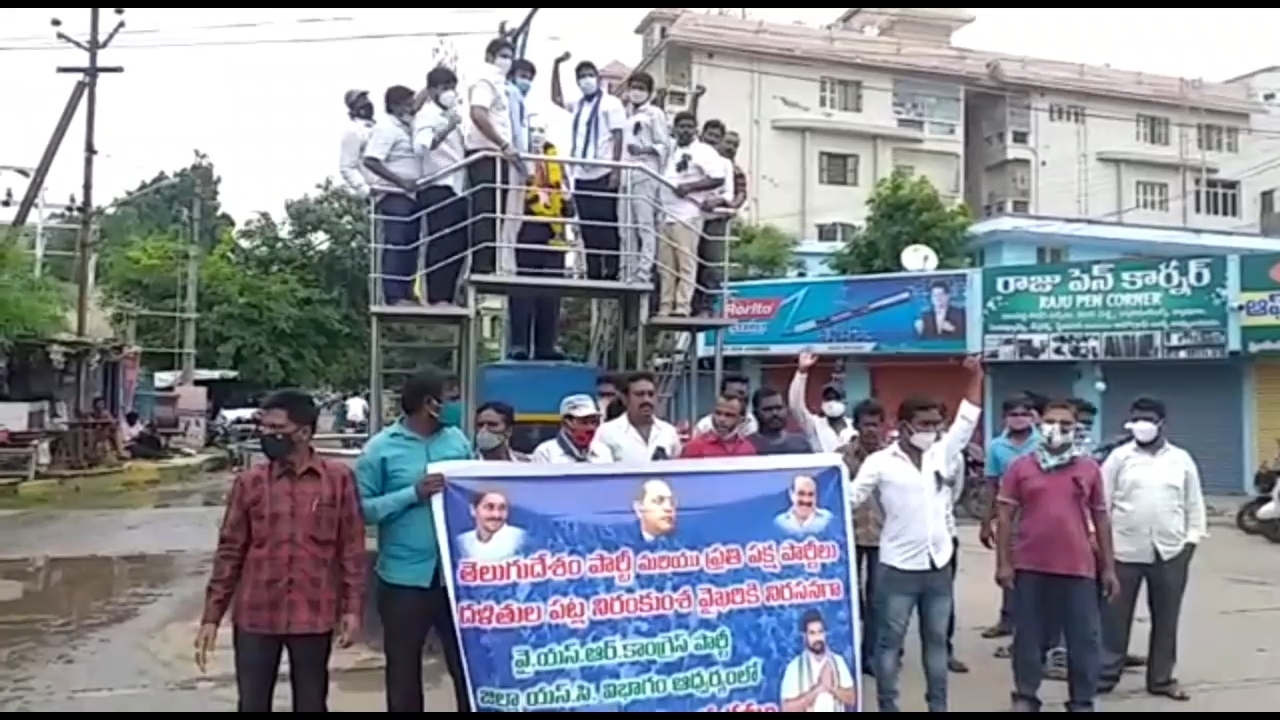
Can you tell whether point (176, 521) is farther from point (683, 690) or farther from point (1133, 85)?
point (1133, 85)

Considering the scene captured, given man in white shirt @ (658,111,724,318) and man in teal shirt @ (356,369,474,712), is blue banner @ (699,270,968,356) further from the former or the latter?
man in teal shirt @ (356,369,474,712)

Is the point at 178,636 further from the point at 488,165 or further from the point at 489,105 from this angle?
the point at 489,105

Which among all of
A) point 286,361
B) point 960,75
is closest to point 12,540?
point 286,361

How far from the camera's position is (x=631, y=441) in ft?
20.8

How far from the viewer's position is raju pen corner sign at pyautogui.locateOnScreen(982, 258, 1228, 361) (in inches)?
848

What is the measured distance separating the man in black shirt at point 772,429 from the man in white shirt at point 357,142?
3.06 metres

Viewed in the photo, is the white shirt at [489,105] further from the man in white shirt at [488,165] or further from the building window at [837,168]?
the building window at [837,168]

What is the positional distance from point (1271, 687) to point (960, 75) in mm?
41338

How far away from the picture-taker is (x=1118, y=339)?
22453mm

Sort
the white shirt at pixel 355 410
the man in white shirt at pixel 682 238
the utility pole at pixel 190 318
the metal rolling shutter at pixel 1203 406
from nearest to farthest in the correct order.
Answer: the man in white shirt at pixel 682 238 → the metal rolling shutter at pixel 1203 406 → the white shirt at pixel 355 410 → the utility pole at pixel 190 318

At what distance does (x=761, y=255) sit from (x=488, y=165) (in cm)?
2605

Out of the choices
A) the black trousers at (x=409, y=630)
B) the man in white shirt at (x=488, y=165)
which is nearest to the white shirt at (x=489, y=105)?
the man in white shirt at (x=488, y=165)

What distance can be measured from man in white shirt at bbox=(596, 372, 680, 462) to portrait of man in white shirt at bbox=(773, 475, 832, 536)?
102cm

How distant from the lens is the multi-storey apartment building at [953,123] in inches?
1703
